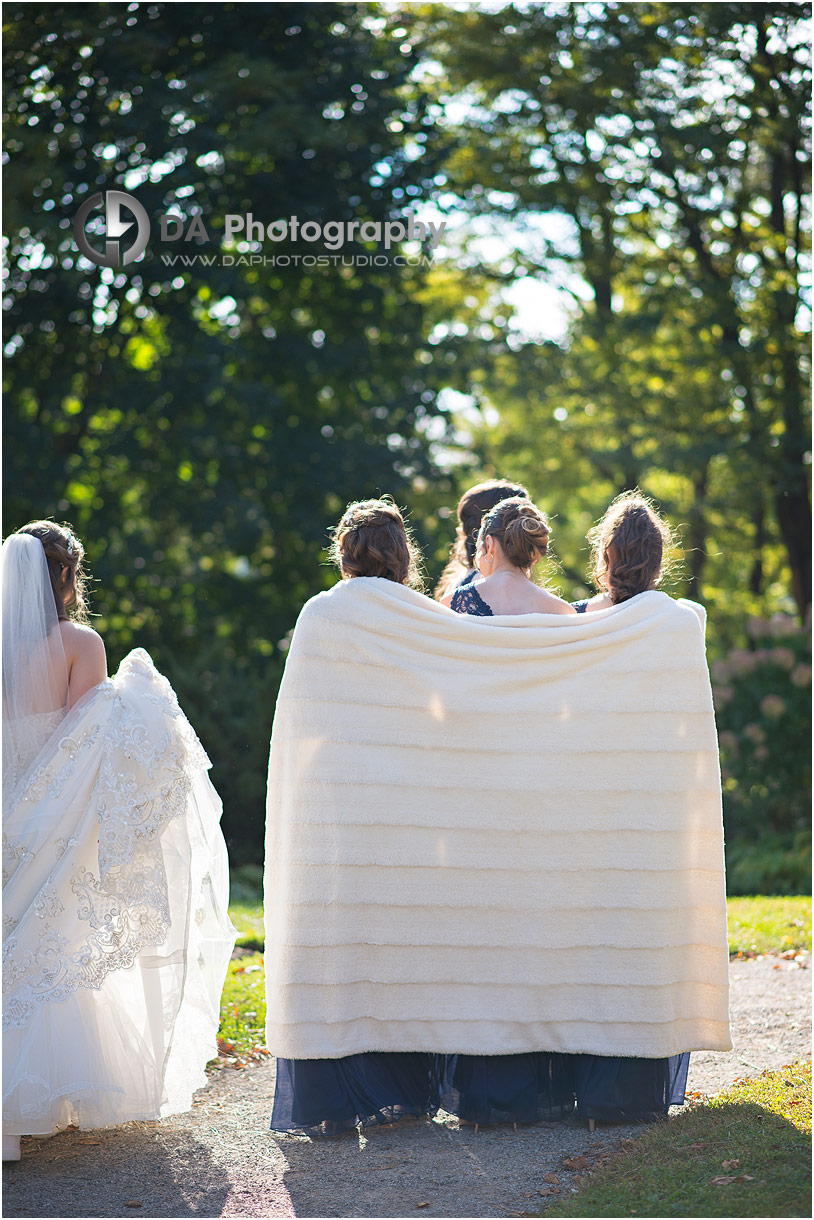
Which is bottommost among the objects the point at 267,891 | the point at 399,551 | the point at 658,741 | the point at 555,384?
the point at 267,891

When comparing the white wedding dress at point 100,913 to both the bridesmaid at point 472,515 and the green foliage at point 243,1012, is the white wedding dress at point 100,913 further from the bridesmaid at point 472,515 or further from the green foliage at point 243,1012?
the bridesmaid at point 472,515

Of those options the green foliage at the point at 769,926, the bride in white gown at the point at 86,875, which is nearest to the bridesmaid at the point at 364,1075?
the bride in white gown at the point at 86,875

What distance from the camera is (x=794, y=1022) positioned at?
16.7ft

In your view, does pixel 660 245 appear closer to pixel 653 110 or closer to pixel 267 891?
pixel 653 110

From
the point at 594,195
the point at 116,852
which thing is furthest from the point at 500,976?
the point at 594,195

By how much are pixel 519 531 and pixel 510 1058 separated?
1.86m

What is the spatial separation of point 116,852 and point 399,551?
1.40m

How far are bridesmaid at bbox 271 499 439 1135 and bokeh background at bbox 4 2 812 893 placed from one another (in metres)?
6.43

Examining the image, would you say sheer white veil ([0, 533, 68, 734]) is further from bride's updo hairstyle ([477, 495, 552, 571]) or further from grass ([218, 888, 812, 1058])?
bride's updo hairstyle ([477, 495, 552, 571])

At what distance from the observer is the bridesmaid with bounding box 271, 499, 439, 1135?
3822 millimetres

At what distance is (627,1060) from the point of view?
154 inches

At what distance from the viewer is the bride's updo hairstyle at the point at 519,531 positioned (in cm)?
418

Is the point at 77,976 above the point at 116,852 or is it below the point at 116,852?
below

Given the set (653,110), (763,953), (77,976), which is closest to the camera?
(77,976)
